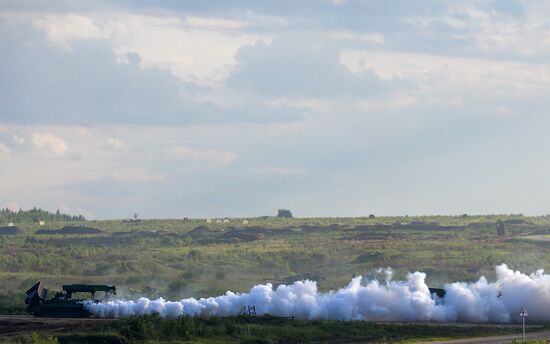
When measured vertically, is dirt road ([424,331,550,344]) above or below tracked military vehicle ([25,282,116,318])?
below

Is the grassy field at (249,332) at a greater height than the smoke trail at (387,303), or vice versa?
the smoke trail at (387,303)

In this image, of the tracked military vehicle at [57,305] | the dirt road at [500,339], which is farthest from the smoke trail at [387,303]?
the dirt road at [500,339]

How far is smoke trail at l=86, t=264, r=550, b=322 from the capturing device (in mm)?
120188

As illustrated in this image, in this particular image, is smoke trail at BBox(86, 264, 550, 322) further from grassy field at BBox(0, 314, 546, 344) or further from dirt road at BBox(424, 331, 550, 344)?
dirt road at BBox(424, 331, 550, 344)

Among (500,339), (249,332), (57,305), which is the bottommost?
(500,339)

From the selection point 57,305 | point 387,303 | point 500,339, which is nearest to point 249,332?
point 500,339

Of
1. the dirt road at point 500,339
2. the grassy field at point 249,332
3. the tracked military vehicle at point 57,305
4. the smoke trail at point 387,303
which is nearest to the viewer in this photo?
the dirt road at point 500,339

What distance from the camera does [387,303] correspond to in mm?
122688

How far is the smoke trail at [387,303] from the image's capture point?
120188mm

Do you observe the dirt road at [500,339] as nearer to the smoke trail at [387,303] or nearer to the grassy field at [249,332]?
the grassy field at [249,332]

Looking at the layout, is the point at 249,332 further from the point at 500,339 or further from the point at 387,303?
the point at 387,303

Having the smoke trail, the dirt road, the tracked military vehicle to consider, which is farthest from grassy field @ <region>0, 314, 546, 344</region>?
the tracked military vehicle

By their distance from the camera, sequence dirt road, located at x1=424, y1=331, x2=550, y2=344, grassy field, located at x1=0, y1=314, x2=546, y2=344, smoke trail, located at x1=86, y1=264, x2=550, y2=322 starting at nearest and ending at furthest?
1. dirt road, located at x1=424, y1=331, x2=550, y2=344
2. grassy field, located at x1=0, y1=314, x2=546, y2=344
3. smoke trail, located at x1=86, y1=264, x2=550, y2=322

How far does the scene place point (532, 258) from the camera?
179 metres
